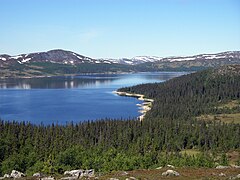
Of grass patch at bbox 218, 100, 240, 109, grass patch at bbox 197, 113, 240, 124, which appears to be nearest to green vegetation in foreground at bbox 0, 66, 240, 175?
grass patch at bbox 197, 113, 240, 124

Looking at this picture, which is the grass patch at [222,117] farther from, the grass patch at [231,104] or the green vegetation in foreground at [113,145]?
the green vegetation in foreground at [113,145]

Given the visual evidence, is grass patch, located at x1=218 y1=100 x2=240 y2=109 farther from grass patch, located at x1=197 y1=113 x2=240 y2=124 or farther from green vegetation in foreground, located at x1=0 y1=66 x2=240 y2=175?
green vegetation in foreground, located at x1=0 y1=66 x2=240 y2=175

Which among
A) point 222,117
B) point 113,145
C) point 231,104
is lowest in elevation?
point 222,117

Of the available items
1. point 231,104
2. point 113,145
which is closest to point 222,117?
→ point 231,104

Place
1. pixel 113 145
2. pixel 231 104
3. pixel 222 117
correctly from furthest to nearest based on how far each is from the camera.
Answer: pixel 231 104 → pixel 222 117 → pixel 113 145

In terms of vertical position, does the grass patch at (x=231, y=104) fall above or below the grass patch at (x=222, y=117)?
above

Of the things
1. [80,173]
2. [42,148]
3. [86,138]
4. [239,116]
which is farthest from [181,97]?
[80,173]

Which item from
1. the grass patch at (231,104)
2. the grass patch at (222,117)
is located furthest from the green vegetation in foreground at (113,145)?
the grass patch at (231,104)

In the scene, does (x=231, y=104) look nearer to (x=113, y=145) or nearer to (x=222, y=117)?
(x=222, y=117)

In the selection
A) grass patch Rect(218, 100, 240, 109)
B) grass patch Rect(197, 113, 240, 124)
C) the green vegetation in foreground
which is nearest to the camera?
the green vegetation in foreground

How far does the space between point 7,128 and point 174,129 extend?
146ft

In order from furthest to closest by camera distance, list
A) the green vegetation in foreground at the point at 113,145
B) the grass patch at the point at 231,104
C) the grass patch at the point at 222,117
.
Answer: the grass patch at the point at 231,104 → the grass patch at the point at 222,117 → the green vegetation in foreground at the point at 113,145

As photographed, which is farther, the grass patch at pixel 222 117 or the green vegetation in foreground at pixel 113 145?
the grass patch at pixel 222 117

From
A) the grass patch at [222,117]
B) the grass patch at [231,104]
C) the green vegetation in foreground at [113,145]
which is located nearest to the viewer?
the green vegetation in foreground at [113,145]
